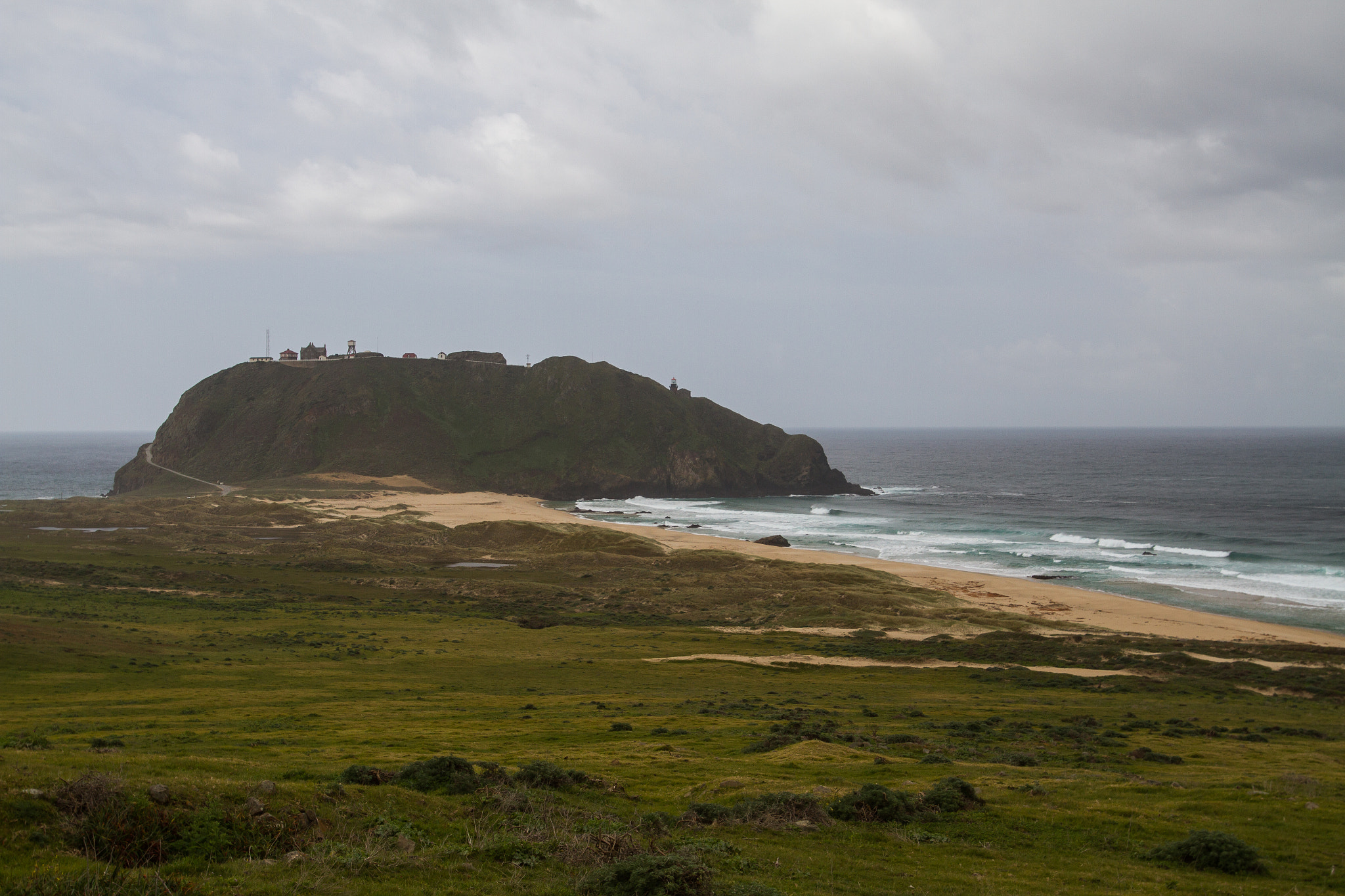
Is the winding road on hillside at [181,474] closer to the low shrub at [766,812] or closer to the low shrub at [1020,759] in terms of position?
the low shrub at [1020,759]

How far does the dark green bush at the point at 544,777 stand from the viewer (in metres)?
18.1

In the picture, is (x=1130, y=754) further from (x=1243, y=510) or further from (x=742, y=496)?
(x=742, y=496)

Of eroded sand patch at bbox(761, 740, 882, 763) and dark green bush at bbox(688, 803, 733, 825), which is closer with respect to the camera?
dark green bush at bbox(688, 803, 733, 825)

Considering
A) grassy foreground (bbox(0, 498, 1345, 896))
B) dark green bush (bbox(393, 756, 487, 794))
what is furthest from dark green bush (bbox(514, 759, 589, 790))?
dark green bush (bbox(393, 756, 487, 794))

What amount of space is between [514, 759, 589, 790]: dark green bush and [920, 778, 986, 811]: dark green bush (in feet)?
26.4

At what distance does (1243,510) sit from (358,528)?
131 metres

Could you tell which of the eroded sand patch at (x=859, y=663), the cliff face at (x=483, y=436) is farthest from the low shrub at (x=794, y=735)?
the cliff face at (x=483, y=436)

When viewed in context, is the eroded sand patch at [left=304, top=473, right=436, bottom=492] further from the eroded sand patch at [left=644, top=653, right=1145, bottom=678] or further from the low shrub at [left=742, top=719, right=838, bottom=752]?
the low shrub at [left=742, top=719, right=838, bottom=752]

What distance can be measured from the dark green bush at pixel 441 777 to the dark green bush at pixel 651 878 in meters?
6.01

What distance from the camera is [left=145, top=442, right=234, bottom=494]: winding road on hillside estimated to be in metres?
A: 147

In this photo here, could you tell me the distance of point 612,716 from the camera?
30531mm

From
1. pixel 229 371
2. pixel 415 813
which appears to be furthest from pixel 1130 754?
pixel 229 371

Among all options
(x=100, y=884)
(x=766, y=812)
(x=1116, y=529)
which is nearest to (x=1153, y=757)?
(x=766, y=812)

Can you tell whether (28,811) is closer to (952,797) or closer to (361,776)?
(361,776)
